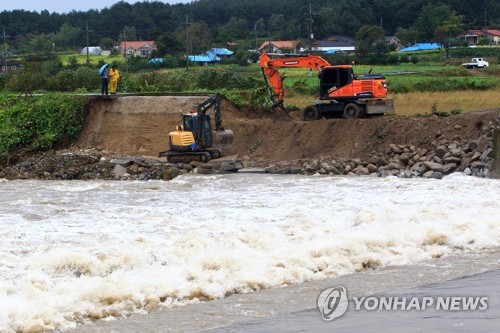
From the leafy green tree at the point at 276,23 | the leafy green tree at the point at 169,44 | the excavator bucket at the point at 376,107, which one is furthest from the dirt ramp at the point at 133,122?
the leafy green tree at the point at 276,23

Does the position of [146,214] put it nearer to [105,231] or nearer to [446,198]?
[105,231]

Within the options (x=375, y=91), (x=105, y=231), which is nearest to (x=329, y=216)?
(x=105, y=231)

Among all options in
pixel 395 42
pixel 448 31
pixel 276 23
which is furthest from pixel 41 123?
pixel 276 23

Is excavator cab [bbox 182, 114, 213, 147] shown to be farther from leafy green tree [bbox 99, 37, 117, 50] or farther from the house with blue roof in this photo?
leafy green tree [bbox 99, 37, 117, 50]

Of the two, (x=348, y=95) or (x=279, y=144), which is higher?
→ (x=348, y=95)

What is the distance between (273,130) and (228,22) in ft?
309

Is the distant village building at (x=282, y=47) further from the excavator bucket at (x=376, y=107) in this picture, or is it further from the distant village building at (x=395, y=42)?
the excavator bucket at (x=376, y=107)

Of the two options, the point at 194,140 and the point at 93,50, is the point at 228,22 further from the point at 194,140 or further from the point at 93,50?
the point at 194,140

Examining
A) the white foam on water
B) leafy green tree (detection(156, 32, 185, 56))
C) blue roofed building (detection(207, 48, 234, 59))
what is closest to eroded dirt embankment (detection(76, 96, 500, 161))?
the white foam on water

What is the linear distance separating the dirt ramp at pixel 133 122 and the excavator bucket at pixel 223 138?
3793 millimetres

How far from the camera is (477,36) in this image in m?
99.5

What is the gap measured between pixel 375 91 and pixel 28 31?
302 ft

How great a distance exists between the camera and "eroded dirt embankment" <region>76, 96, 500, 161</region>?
3145 centimetres

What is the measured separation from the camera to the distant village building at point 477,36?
9702 centimetres
